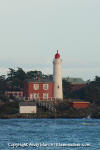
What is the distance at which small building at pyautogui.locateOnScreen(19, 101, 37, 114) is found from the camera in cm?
12675

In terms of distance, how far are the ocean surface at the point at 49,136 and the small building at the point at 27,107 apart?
21336mm

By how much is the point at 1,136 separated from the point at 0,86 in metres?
84.0

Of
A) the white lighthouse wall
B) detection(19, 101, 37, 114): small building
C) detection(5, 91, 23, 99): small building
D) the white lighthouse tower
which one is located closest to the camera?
detection(19, 101, 37, 114): small building

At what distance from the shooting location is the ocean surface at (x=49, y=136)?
228ft

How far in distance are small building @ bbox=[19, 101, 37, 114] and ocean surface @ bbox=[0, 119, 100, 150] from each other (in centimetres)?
2134

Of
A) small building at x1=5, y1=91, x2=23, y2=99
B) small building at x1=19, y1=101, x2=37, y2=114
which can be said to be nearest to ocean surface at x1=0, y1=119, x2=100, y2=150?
small building at x1=19, y1=101, x2=37, y2=114

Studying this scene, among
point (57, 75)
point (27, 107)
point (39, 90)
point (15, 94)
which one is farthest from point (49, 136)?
point (15, 94)

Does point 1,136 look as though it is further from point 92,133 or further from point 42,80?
point 42,80

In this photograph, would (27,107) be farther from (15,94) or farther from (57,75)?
(15,94)

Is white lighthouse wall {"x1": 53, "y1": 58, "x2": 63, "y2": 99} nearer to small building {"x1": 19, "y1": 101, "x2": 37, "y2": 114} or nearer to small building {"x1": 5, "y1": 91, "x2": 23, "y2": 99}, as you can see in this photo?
small building {"x1": 19, "y1": 101, "x2": 37, "y2": 114}

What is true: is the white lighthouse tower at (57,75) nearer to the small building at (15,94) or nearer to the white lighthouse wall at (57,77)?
the white lighthouse wall at (57,77)

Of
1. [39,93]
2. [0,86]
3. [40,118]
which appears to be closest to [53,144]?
[40,118]

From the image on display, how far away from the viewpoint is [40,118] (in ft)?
410

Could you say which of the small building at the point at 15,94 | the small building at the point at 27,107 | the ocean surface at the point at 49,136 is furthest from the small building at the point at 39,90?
the ocean surface at the point at 49,136
